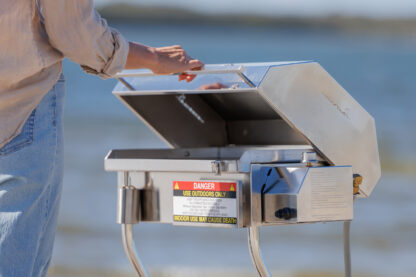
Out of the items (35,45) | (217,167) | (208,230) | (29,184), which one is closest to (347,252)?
(217,167)

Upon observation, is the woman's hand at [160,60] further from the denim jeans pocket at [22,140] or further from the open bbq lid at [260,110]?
the denim jeans pocket at [22,140]

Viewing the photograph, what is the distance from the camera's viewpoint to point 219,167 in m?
2.03

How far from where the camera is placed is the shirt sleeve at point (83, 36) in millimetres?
1685

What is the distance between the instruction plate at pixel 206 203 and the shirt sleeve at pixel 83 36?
0.43 metres

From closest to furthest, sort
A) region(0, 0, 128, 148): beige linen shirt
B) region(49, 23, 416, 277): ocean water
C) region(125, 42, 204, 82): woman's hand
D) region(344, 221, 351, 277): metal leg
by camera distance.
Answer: region(0, 0, 128, 148): beige linen shirt, region(125, 42, 204, 82): woman's hand, region(344, 221, 351, 277): metal leg, region(49, 23, 416, 277): ocean water

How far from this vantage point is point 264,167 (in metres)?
2.02

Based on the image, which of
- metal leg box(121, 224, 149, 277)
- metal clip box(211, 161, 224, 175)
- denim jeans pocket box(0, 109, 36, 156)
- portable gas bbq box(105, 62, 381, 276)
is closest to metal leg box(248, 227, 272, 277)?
portable gas bbq box(105, 62, 381, 276)

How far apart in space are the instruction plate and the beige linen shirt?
50 centimetres

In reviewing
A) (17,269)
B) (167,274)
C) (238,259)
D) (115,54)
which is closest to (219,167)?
(115,54)

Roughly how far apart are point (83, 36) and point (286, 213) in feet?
2.21

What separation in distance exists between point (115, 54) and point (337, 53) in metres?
23.2

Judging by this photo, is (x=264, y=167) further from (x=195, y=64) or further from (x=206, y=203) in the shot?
(x=195, y=64)

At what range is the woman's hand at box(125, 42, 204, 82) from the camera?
1.92 metres

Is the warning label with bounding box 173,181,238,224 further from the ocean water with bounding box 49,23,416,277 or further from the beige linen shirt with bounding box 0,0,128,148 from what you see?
the ocean water with bounding box 49,23,416,277
